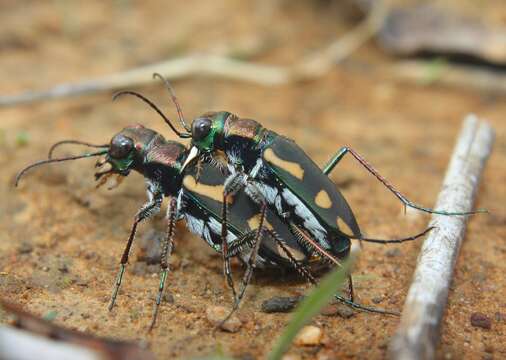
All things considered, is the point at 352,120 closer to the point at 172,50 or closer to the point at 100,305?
the point at 172,50

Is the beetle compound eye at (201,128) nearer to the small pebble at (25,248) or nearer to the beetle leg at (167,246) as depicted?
the beetle leg at (167,246)

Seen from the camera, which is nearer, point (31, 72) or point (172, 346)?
point (172, 346)

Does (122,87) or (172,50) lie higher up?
(172,50)

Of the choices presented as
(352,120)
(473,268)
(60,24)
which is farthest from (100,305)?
(60,24)

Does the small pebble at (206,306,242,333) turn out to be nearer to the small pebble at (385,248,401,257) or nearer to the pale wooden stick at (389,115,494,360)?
the pale wooden stick at (389,115,494,360)

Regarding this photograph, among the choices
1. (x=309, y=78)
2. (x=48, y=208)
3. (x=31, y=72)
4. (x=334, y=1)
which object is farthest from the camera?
(x=334, y=1)

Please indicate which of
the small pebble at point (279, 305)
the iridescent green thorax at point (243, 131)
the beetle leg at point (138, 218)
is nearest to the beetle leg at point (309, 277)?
the small pebble at point (279, 305)
